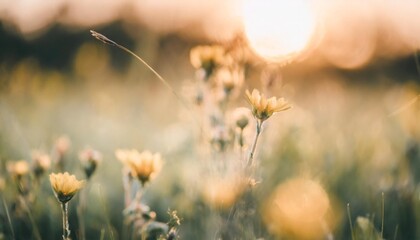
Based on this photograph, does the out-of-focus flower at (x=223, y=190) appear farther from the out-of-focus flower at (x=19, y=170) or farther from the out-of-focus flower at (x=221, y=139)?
the out-of-focus flower at (x=19, y=170)

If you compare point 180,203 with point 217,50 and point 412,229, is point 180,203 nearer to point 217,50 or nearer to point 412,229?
point 217,50

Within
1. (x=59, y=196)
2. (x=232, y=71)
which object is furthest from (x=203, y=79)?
(x=59, y=196)

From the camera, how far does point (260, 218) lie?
5.79ft

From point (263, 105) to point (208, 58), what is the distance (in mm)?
568

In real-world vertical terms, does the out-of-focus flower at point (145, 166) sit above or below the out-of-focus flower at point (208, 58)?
below

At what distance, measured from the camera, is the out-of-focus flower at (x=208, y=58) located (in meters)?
1.77

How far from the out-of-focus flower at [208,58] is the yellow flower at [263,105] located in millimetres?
524

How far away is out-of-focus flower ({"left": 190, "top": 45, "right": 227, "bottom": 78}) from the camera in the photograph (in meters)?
1.77

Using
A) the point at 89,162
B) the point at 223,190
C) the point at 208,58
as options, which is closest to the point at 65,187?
the point at 89,162

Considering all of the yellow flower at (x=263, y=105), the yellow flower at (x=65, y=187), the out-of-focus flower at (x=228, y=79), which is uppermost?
the out-of-focus flower at (x=228, y=79)

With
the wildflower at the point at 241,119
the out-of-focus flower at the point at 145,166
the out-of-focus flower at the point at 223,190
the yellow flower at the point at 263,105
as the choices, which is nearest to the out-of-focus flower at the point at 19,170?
the out-of-focus flower at the point at 145,166

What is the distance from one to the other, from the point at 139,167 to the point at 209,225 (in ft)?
1.54

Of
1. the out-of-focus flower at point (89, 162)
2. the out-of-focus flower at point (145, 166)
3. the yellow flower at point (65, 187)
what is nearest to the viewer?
the yellow flower at point (65, 187)

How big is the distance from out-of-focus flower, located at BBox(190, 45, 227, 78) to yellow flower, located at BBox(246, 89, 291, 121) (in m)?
0.52
